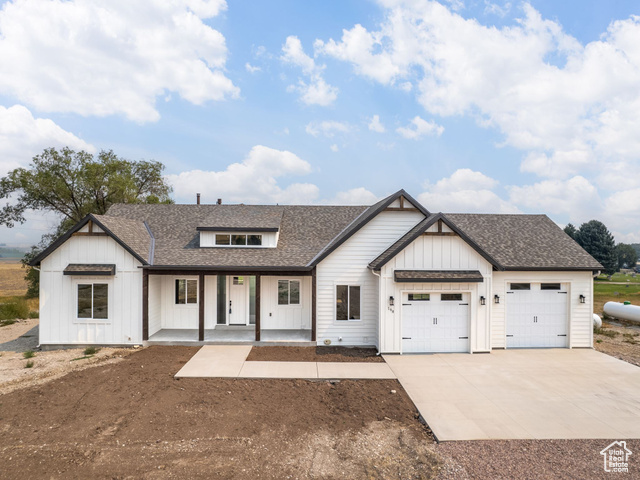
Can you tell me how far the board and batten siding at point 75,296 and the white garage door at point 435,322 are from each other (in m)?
9.53

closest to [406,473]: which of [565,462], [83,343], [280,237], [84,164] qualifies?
[565,462]

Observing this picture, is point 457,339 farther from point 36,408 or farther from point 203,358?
point 36,408

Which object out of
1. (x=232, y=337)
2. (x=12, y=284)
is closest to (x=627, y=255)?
(x=232, y=337)

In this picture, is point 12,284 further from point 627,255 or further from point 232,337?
point 627,255

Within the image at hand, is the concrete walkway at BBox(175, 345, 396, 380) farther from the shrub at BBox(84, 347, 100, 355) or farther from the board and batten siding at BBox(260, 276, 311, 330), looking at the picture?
the shrub at BBox(84, 347, 100, 355)

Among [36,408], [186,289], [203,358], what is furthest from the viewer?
[186,289]

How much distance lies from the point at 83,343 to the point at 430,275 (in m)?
12.4

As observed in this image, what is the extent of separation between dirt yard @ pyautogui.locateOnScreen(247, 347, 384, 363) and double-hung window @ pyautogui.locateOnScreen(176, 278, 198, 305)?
374 centimetres

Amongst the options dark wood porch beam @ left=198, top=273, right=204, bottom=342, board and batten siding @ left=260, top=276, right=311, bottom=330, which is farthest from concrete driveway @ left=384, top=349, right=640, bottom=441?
dark wood porch beam @ left=198, top=273, right=204, bottom=342

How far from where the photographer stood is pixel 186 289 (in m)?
13.5

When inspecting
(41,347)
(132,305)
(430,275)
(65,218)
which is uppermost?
(65,218)

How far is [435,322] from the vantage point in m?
11.4

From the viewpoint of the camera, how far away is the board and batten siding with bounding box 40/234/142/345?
464 inches

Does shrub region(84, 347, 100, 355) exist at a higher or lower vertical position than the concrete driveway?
higher
